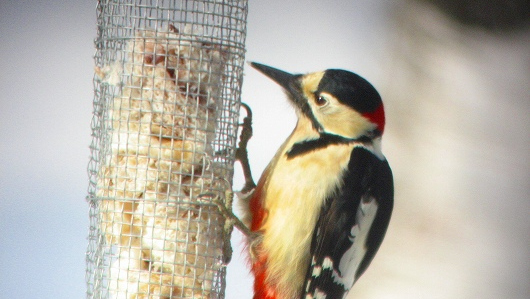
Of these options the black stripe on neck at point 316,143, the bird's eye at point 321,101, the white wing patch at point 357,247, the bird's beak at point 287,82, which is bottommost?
the white wing patch at point 357,247

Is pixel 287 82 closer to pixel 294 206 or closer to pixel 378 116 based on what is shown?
pixel 378 116

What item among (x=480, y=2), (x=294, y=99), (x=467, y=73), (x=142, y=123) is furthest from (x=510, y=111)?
(x=142, y=123)

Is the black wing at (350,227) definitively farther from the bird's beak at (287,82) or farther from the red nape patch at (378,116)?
the bird's beak at (287,82)

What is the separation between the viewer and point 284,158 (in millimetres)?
3221

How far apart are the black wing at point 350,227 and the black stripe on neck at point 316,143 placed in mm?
59

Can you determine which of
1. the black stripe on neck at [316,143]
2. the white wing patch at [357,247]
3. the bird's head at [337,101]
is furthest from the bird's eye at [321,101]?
the white wing patch at [357,247]

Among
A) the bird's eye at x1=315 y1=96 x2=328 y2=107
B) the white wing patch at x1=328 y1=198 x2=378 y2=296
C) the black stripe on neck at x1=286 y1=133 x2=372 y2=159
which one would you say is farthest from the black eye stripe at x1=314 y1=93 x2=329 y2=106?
the white wing patch at x1=328 y1=198 x2=378 y2=296

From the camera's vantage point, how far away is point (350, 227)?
3.21 meters

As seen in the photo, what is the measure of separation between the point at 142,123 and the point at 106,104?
182 millimetres

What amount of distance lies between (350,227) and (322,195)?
0.16 m

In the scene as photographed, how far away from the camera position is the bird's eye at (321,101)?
3.30 meters

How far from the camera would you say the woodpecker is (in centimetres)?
315

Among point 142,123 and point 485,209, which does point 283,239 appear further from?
point 485,209

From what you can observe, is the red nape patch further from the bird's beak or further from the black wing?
the bird's beak
